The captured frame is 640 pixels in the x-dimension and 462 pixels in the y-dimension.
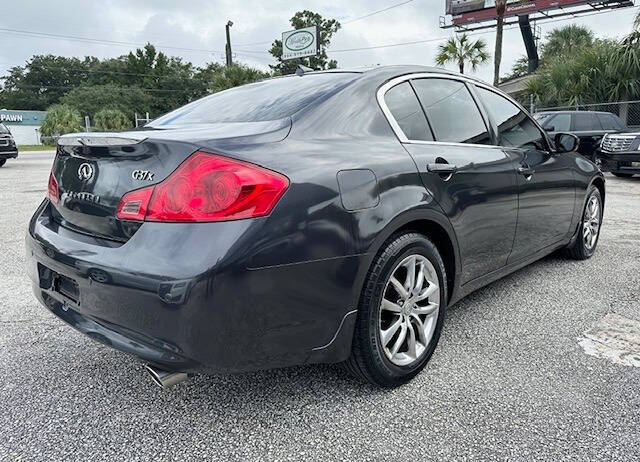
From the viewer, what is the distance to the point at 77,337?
284cm

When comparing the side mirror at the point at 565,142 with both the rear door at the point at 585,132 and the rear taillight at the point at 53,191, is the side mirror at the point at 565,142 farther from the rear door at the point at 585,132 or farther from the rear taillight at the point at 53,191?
the rear door at the point at 585,132

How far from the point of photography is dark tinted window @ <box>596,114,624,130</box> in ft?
40.7

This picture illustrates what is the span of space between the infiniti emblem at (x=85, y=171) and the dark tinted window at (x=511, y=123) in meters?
2.34

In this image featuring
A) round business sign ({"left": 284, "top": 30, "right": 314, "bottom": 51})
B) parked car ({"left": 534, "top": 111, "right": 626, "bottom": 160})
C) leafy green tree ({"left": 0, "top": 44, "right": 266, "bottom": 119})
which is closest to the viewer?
parked car ({"left": 534, "top": 111, "right": 626, "bottom": 160})

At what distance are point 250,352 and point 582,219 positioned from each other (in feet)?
11.5

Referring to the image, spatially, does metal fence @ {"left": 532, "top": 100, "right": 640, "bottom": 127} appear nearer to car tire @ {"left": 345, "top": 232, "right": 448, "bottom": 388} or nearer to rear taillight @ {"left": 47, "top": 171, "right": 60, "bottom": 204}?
car tire @ {"left": 345, "top": 232, "right": 448, "bottom": 388}

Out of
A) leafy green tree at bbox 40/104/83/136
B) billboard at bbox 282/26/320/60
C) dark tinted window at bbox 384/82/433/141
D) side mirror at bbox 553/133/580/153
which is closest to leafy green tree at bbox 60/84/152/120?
leafy green tree at bbox 40/104/83/136

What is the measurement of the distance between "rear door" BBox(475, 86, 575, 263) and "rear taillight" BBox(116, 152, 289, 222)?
77.4 inches

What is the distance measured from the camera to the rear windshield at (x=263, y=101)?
7.54 ft

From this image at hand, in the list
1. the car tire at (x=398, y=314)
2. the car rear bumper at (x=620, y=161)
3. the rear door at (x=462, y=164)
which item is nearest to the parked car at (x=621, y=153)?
the car rear bumper at (x=620, y=161)

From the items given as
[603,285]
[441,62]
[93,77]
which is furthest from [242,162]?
[93,77]

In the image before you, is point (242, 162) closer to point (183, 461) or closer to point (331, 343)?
point (331, 343)

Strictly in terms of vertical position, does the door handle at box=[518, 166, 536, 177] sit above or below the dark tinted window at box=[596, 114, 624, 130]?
below

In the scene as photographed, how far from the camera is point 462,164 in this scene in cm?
267
